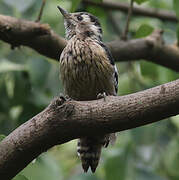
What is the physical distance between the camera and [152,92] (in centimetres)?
309

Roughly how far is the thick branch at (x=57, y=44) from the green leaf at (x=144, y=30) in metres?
0.13

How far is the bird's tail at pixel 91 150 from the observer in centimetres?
446

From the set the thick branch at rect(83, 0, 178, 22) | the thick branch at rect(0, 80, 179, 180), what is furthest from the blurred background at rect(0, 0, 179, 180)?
the thick branch at rect(0, 80, 179, 180)

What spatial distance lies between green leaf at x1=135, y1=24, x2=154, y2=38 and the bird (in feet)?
1.16

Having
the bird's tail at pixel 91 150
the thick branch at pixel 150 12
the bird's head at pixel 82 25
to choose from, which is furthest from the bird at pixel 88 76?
the thick branch at pixel 150 12

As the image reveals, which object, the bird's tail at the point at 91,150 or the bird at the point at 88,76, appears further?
the bird's tail at the point at 91,150

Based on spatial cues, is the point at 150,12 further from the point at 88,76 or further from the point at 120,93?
the point at 88,76

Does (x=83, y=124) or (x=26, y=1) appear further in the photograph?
(x=26, y=1)

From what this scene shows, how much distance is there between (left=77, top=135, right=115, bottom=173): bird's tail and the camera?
4457 mm

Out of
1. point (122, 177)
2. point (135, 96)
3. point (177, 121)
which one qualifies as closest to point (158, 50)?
point (177, 121)

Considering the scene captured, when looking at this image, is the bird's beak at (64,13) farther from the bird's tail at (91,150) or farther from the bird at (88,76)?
the bird's tail at (91,150)

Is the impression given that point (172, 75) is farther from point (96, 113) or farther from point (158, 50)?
point (96, 113)

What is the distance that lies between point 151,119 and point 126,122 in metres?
0.13

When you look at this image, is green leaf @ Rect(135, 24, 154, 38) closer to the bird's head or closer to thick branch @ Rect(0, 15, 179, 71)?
thick branch @ Rect(0, 15, 179, 71)
